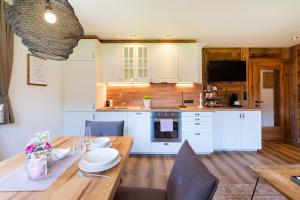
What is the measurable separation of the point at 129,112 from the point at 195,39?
2.06 meters

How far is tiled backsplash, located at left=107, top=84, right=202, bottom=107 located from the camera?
13.7ft

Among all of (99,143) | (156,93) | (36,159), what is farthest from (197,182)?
(156,93)

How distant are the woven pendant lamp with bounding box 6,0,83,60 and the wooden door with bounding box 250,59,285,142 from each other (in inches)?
173

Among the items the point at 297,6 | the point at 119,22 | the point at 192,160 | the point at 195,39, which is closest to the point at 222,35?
the point at 195,39

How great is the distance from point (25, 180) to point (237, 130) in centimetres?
373

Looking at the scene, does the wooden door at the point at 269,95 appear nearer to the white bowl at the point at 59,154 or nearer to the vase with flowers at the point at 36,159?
the white bowl at the point at 59,154

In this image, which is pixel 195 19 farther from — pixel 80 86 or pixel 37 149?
pixel 37 149

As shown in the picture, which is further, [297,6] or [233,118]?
[233,118]

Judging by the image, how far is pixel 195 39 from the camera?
3.85 m

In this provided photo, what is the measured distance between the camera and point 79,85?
351cm

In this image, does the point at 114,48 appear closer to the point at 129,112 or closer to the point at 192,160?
the point at 129,112

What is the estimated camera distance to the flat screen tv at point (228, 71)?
420 cm

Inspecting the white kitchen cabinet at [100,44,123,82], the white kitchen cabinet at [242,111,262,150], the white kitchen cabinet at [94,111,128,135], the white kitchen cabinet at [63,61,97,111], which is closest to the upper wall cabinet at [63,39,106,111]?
the white kitchen cabinet at [63,61,97,111]

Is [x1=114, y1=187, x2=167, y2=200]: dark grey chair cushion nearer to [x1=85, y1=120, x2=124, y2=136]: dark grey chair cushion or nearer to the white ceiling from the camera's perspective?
[x1=85, y1=120, x2=124, y2=136]: dark grey chair cushion
